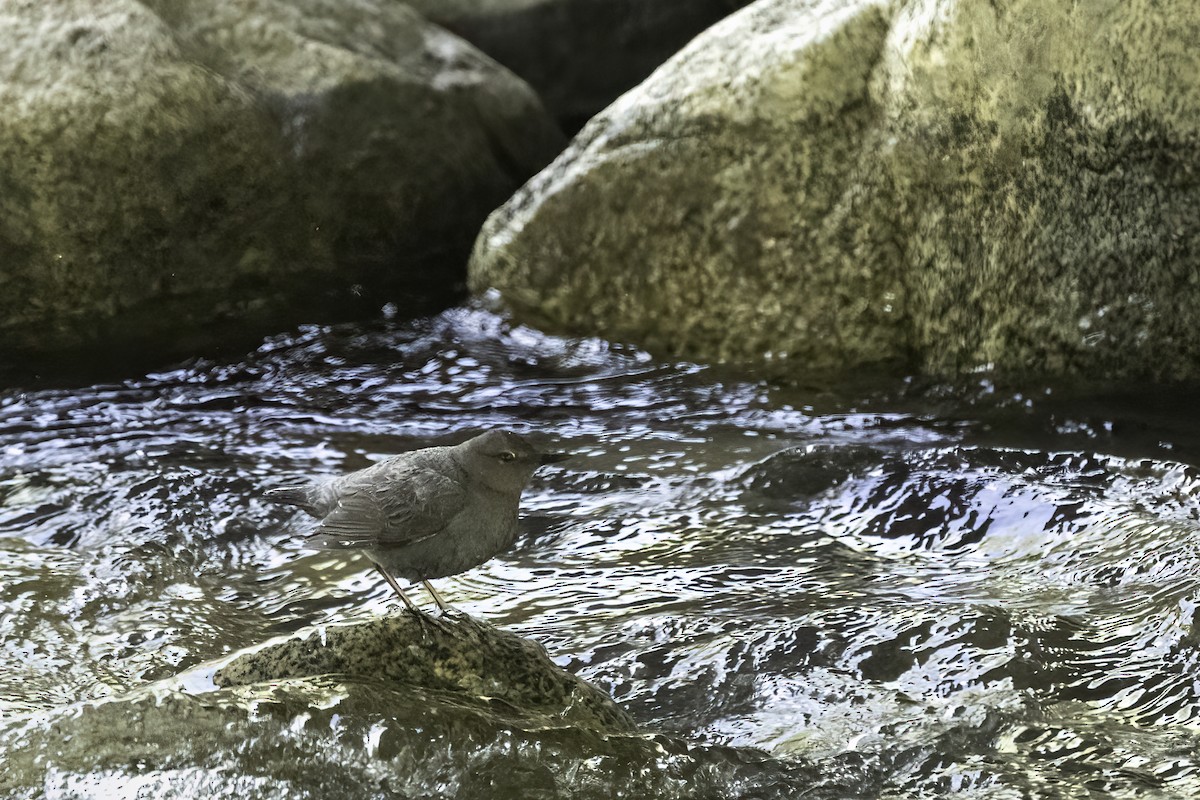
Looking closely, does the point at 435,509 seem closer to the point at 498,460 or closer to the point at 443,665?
the point at 498,460

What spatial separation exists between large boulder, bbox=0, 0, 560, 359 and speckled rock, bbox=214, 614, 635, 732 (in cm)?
413

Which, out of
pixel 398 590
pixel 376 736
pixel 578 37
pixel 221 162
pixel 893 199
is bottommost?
pixel 376 736

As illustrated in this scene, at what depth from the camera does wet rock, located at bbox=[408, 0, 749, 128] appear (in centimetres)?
972

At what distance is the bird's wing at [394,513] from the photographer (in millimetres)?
3098

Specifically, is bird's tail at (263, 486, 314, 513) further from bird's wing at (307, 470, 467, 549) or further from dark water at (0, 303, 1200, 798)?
dark water at (0, 303, 1200, 798)

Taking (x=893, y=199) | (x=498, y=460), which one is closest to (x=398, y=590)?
(x=498, y=460)

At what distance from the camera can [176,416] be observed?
19.6 ft

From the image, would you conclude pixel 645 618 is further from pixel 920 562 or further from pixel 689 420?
pixel 689 420

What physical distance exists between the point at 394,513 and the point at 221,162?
14.2 ft

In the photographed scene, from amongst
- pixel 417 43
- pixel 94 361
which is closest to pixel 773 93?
pixel 417 43

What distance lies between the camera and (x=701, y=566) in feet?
14.3

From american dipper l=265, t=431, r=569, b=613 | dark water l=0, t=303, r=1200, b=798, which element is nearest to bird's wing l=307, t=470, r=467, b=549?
american dipper l=265, t=431, r=569, b=613

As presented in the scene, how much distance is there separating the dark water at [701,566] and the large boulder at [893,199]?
296 millimetres

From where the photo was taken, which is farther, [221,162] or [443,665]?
[221,162]
